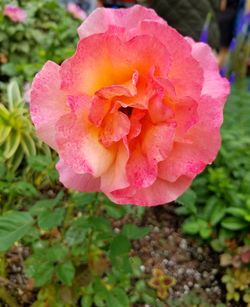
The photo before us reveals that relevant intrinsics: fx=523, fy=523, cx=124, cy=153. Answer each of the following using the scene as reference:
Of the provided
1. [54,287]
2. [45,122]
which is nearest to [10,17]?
[54,287]

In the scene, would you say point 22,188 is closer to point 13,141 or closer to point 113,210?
point 113,210

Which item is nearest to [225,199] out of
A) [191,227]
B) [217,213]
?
[217,213]

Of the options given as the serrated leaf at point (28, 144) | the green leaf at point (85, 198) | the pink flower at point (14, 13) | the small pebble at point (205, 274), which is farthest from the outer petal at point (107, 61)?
the pink flower at point (14, 13)

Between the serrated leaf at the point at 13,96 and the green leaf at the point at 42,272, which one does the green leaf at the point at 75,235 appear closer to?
the green leaf at the point at 42,272

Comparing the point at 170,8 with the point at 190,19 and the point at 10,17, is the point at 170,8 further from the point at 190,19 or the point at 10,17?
the point at 10,17

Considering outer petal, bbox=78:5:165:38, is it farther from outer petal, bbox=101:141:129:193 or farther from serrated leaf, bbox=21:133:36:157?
serrated leaf, bbox=21:133:36:157

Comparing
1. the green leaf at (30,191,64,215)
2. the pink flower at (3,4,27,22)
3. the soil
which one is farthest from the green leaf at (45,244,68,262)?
the pink flower at (3,4,27,22)

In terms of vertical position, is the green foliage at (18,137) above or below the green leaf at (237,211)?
above
